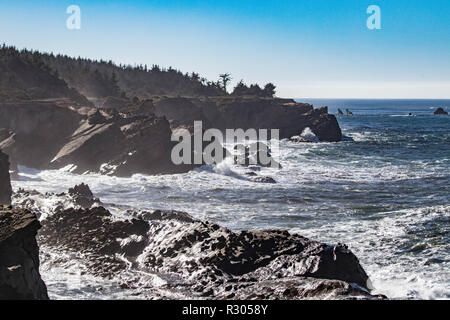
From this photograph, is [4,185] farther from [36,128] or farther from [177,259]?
[36,128]

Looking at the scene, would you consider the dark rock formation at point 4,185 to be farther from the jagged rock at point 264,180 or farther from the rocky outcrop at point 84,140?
the jagged rock at point 264,180

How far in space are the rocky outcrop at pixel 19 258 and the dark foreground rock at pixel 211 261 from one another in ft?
11.8

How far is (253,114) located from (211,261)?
86248 millimetres

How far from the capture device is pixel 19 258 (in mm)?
11984

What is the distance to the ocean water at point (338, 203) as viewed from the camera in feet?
62.1

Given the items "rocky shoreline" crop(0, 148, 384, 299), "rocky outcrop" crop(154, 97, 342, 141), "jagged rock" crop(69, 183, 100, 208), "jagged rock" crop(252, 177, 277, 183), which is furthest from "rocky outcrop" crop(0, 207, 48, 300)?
"rocky outcrop" crop(154, 97, 342, 141)

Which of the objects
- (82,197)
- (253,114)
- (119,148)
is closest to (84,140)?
(119,148)

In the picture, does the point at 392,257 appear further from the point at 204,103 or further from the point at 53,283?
the point at 204,103

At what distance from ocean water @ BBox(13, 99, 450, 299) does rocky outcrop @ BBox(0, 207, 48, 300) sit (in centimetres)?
280

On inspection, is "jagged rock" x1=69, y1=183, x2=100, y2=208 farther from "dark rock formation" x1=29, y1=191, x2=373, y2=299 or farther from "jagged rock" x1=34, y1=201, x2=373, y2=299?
"dark rock formation" x1=29, y1=191, x2=373, y2=299

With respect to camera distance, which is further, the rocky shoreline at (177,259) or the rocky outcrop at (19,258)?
the rocky shoreline at (177,259)

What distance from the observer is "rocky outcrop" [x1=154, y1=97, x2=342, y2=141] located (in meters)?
86.1

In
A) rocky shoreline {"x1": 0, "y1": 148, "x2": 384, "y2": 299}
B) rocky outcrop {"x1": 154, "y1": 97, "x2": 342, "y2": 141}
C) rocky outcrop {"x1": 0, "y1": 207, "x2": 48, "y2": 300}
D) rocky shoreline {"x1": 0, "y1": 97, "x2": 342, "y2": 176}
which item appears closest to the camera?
rocky outcrop {"x1": 0, "y1": 207, "x2": 48, "y2": 300}

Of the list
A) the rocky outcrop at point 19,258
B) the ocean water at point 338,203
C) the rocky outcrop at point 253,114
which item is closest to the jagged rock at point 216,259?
the ocean water at point 338,203
